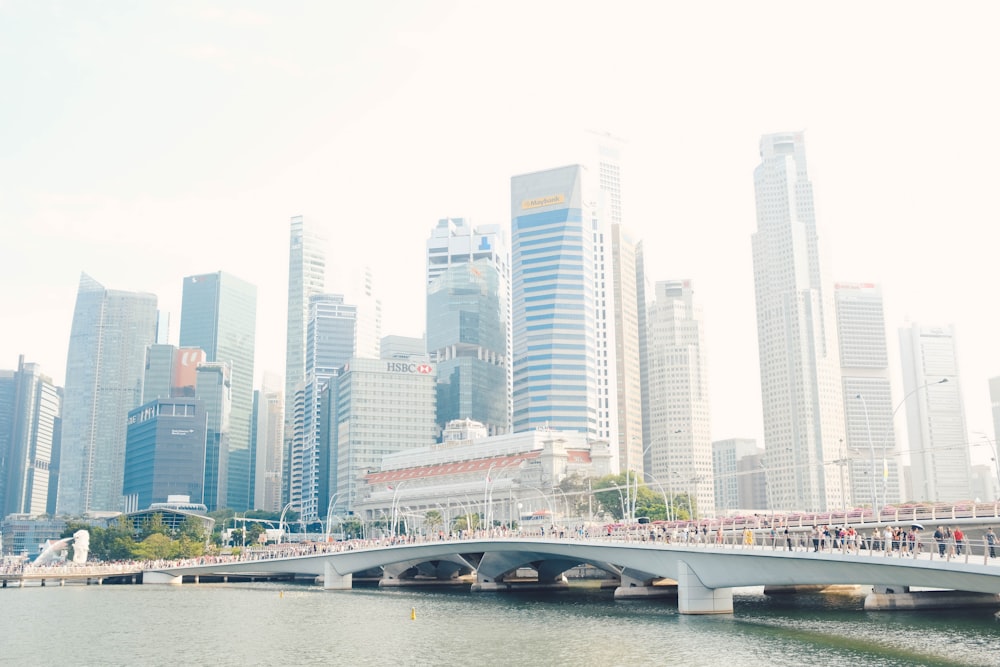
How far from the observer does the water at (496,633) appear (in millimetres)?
45844

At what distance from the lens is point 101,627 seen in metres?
64.6

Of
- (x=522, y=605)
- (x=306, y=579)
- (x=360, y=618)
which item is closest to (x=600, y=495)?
(x=306, y=579)

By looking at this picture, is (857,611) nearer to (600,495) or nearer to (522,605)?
(522,605)

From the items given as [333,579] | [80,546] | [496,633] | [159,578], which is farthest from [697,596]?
[80,546]

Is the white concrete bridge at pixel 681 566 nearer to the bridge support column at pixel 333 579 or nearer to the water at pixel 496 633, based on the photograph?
the bridge support column at pixel 333 579

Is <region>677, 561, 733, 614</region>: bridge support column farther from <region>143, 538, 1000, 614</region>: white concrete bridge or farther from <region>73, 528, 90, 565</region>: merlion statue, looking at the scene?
<region>73, 528, 90, 565</region>: merlion statue

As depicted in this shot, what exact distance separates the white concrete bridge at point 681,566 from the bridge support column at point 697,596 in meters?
0.06

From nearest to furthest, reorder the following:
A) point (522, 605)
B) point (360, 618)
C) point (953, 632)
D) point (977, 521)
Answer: point (953, 632)
point (977, 521)
point (360, 618)
point (522, 605)

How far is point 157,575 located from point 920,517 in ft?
318

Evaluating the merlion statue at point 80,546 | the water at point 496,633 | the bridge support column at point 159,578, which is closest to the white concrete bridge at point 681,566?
the water at point 496,633

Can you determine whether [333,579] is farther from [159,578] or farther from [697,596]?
[697,596]

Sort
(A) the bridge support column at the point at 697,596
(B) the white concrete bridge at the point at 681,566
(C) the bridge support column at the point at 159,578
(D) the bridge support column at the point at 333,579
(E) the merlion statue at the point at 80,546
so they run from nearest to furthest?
1. (B) the white concrete bridge at the point at 681,566
2. (A) the bridge support column at the point at 697,596
3. (D) the bridge support column at the point at 333,579
4. (C) the bridge support column at the point at 159,578
5. (E) the merlion statue at the point at 80,546

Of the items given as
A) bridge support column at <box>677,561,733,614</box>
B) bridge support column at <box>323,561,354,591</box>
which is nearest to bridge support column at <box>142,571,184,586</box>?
bridge support column at <box>323,561,354,591</box>

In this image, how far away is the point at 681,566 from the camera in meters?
61.9
